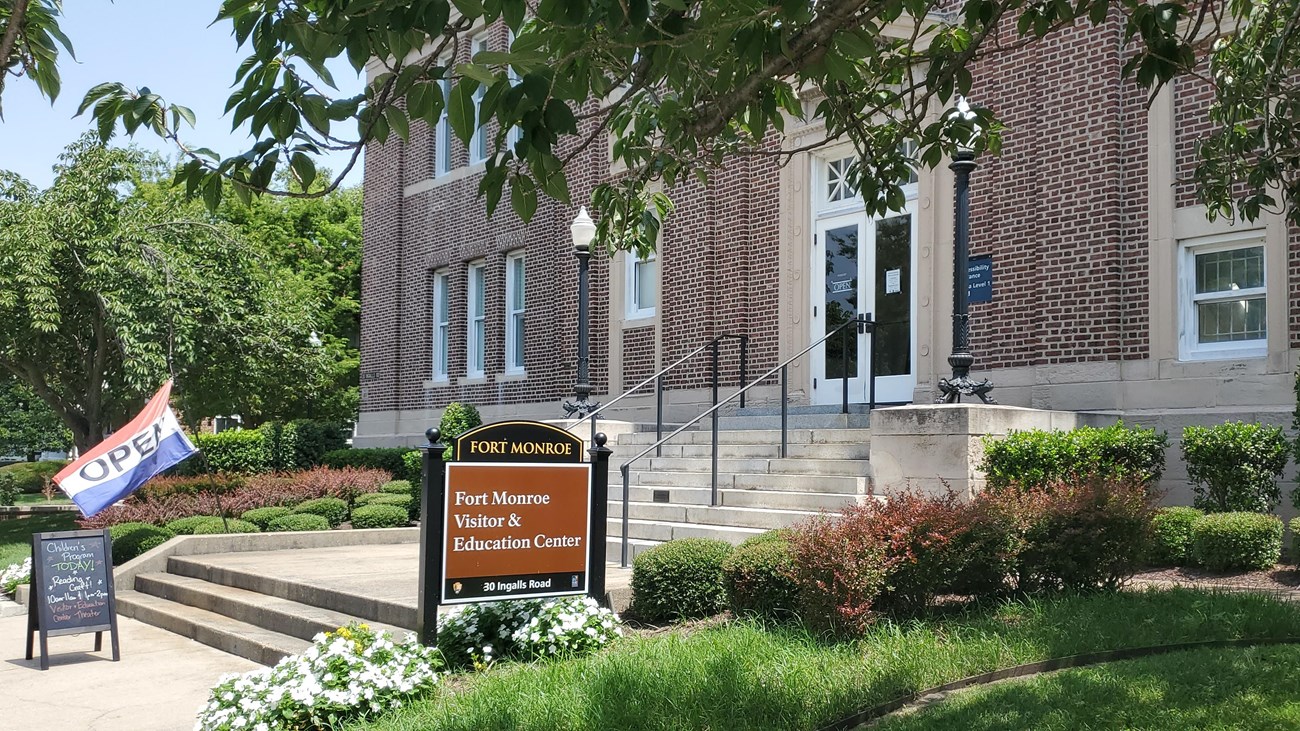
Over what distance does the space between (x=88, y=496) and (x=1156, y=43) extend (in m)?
8.82

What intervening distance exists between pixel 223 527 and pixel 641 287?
702cm

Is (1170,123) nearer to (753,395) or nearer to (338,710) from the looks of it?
(753,395)

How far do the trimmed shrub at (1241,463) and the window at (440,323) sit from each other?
1527 cm

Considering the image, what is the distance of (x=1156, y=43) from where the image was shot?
5.72 metres

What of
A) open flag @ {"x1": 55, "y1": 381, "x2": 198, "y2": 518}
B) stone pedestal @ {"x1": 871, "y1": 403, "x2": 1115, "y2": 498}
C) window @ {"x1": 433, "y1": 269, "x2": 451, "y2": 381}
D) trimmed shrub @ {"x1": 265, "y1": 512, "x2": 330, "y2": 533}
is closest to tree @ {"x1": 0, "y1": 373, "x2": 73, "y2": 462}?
window @ {"x1": 433, "y1": 269, "x2": 451, "y2": 381}

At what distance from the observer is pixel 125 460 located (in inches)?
416

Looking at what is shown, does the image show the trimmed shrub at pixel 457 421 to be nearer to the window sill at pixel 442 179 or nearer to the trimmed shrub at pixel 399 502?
the trimmed shrub at pixel 399 502

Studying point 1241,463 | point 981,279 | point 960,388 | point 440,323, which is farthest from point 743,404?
point 440,323

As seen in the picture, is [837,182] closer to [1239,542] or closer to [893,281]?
[893,281]

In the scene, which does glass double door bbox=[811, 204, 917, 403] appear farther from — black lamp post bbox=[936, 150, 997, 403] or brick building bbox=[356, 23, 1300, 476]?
black lamp post bbox=[936, 150, 997, 403]

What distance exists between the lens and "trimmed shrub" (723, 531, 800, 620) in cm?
764

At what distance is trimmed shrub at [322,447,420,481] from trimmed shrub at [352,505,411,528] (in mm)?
3454

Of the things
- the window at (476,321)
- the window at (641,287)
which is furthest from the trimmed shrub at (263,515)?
the window at (476,321)

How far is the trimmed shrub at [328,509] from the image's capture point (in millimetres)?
16656
